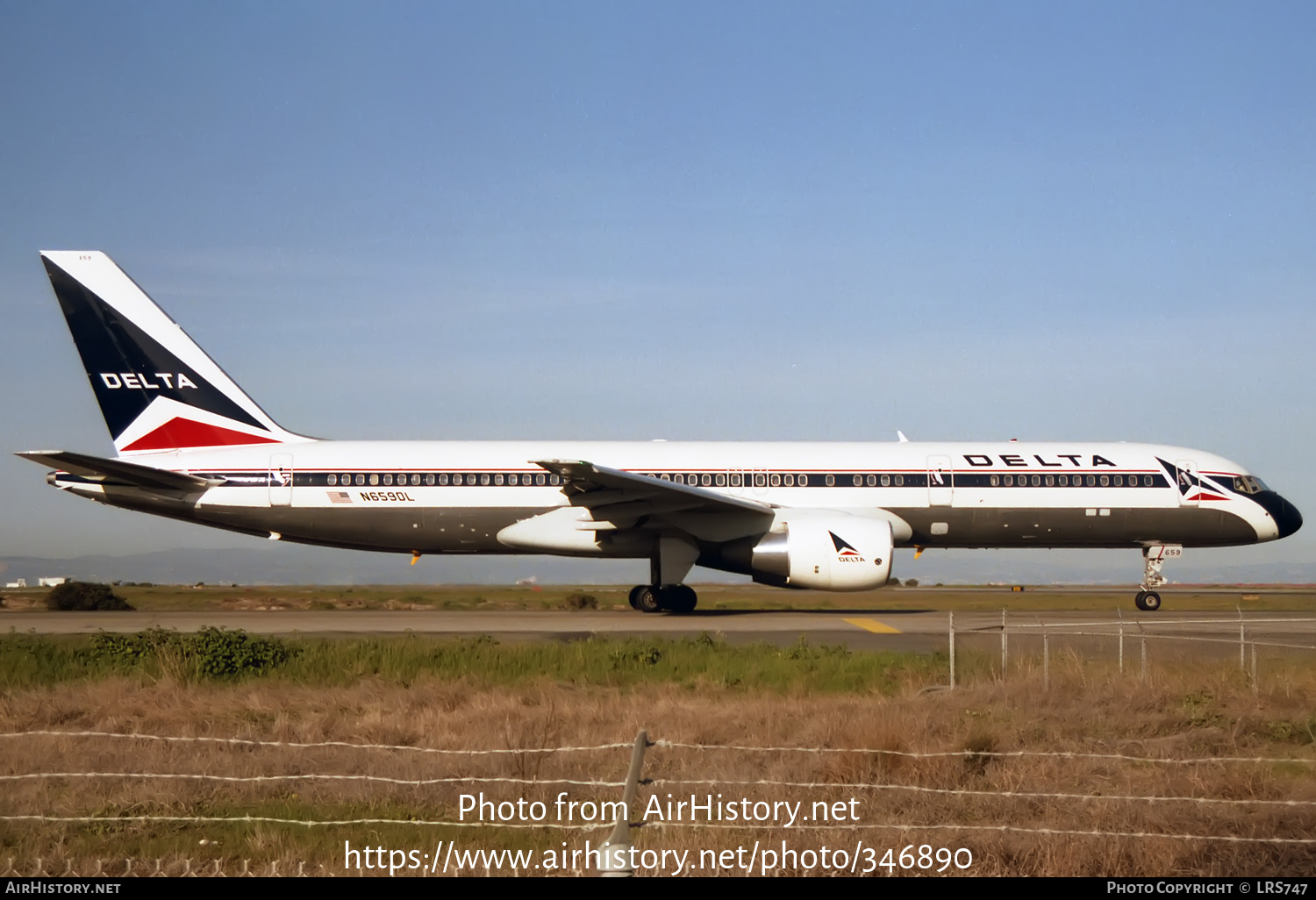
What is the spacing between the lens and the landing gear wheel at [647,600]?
82.2 ft

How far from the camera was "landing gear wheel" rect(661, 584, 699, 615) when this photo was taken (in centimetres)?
2491

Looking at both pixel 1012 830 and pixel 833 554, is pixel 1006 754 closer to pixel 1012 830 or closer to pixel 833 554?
pixel 1012 830

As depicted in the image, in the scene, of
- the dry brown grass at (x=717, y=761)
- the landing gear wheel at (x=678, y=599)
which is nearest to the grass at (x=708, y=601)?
the landing gear wheel at (x=678, y=599)

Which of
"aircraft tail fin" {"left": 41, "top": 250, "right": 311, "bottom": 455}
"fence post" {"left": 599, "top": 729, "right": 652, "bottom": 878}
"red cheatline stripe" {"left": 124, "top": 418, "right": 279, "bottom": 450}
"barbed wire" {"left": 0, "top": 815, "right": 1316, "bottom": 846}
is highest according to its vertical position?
"aircraft tail fin" {"left": 41, "top": 250, "right": 311, "bottom": 455}

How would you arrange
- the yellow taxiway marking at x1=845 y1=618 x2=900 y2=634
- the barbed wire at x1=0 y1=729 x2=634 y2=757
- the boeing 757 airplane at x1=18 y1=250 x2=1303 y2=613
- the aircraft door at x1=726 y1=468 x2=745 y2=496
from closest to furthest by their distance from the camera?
the barbed wire at x1=0 y1=729 x2=634 y2=757, the yellow taxiway marking at x1=845 y1=618 x2=900 y2=634, the boeing 757 airplane at x1=18 y1=250 x2=1303 y2=613, the aircraft door at x1=726 y1=468 x2=745 y2=496

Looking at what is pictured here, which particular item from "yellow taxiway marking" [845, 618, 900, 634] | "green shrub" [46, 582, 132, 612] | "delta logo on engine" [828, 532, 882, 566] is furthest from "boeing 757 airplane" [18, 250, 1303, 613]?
"green shrub" [46, 582, 132, 612]

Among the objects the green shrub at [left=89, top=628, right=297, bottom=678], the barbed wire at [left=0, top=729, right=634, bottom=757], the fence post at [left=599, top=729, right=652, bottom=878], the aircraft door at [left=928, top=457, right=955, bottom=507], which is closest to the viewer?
the fence post at [left=599, top=729, right=652, bottom=878]

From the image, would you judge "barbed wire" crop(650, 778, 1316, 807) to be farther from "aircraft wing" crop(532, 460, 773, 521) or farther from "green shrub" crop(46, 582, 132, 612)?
"green shrub" crop(46, 582, 132, 612)

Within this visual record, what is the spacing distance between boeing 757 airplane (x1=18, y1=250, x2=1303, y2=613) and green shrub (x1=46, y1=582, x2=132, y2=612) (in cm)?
706

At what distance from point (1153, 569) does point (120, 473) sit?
21121mm

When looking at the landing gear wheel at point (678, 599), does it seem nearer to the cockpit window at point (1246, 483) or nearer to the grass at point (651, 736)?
the grass at point (651, 736)

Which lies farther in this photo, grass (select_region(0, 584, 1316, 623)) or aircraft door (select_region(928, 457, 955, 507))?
grass (select_region(0, 584, 1316, 623))

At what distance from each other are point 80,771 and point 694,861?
5.39 meters

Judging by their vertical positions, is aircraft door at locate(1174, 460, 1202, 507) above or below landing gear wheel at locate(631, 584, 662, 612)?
above
